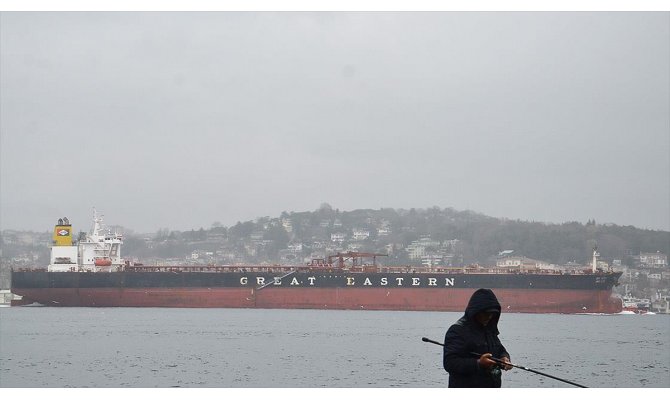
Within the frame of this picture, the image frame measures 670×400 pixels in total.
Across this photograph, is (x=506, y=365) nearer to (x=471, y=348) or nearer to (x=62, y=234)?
(x=471, y=348)

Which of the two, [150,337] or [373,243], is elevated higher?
[373,243]

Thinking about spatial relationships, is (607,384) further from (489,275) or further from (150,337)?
(489,275)

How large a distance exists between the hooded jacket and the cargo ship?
156ft

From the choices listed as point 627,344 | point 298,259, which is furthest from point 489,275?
point 298,259

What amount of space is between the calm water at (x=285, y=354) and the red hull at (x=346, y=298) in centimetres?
597

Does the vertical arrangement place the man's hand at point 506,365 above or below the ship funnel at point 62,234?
below

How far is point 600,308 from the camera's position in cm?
5659

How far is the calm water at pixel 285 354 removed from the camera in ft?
79.0

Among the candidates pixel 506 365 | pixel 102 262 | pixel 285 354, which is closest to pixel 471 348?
pixel 506 365

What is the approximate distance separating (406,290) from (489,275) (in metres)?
4.33

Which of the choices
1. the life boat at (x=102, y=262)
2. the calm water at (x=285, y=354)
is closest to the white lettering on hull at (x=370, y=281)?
the calm water at (x=285, y=354)

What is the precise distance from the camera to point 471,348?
7230mm

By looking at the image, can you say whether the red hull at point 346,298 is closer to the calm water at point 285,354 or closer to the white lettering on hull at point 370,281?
the white lettering on hull at point 370,281

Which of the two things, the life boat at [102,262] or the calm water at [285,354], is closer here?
the calm water at [285,354]
